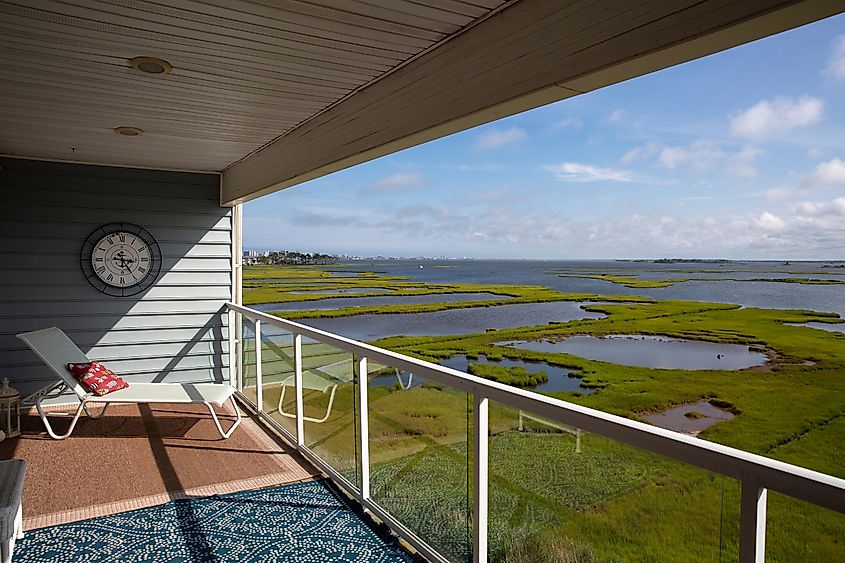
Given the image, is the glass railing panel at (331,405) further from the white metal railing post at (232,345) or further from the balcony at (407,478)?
the white metal railing post at (232,345)

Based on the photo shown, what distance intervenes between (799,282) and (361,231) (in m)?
28.2

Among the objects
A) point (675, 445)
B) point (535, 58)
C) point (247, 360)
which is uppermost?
point (535, 58)

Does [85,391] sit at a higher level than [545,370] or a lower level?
higher

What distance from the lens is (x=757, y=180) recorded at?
37.3m

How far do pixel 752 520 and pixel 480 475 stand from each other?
117cm

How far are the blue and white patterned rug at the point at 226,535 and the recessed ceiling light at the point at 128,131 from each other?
2650 mm

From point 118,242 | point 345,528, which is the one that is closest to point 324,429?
point 345,528

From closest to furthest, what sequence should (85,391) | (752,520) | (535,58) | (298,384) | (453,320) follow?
1. (752,520)
2. (535,58)
3. (298,384)
4. (85,391)
5. (453,320)

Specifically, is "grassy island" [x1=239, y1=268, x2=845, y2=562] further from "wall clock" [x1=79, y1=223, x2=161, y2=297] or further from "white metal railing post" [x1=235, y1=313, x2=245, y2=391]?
"wall clock" [x1=79, y1=223, x2=161, y2=297]

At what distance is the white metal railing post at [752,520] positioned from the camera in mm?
1406

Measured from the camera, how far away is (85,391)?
484cm

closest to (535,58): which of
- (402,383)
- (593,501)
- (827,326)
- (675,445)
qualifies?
(675,445)

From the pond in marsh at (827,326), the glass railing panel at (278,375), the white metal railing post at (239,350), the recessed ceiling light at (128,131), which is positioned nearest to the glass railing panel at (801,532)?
the glass railing panel at (278,375)

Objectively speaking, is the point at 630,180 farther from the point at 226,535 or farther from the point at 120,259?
the point at 226,535
